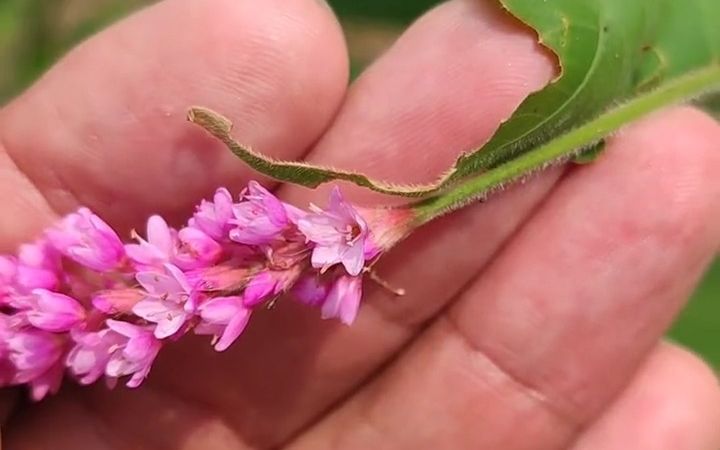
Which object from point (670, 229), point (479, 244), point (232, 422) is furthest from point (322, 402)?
point (670, 229)

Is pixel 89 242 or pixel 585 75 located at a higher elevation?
pixel 585 75

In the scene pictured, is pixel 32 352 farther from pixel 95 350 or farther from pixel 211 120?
pixel 211 120

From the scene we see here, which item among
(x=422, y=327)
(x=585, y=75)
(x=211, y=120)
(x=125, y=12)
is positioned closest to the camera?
(x=211, y=120)

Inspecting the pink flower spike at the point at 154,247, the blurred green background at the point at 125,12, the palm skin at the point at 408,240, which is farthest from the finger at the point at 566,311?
the blurred green background at the point at 125,12

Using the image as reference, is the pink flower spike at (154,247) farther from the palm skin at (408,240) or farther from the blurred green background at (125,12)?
the blurred green background at (125,12)

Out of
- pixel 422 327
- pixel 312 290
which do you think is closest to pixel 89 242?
pixel 312 290

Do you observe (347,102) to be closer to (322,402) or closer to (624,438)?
(322,402)
